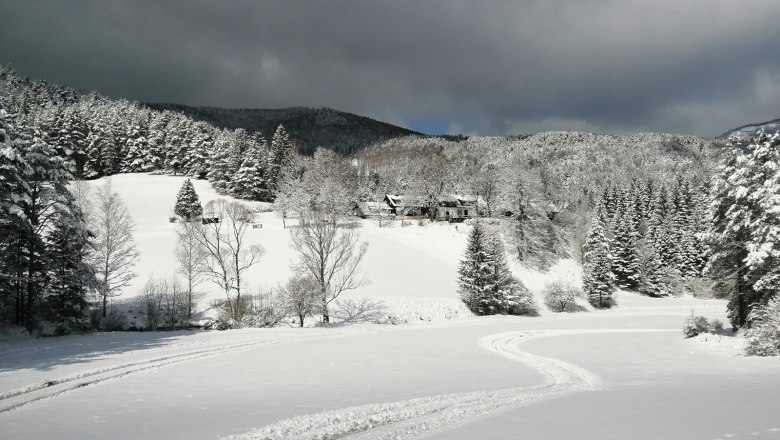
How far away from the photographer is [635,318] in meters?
45.8

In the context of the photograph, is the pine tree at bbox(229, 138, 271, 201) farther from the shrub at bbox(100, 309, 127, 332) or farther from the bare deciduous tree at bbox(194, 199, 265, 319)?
the shrub at bbox(100, 309, 127, 332)

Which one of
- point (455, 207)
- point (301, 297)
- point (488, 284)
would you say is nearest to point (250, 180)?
point (455, 207)

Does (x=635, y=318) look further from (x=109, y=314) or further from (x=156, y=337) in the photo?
(x=109, y=314)

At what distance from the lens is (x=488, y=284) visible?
4556 cm

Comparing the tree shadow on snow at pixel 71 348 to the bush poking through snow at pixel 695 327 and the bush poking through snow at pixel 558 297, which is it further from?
the bush poking through snow at pixel 558 297

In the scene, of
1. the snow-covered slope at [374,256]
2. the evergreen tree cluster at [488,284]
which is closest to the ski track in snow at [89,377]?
the snow-covered slope at [374,256]

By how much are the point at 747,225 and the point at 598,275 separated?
31452mm

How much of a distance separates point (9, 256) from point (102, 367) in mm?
14364

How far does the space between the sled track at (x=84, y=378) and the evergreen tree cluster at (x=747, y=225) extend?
2803cm

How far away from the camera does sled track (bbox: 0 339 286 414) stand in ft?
38.2

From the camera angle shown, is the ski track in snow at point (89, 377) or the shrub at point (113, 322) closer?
the ski track in snow at point (89, 377)

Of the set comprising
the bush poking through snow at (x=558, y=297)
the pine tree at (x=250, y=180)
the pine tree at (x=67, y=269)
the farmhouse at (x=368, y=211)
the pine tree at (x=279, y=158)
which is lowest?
the bush poking through snow at (x=558, y=297)

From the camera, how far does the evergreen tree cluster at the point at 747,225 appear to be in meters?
23.8

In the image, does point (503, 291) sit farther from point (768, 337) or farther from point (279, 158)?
point (279, 158)
